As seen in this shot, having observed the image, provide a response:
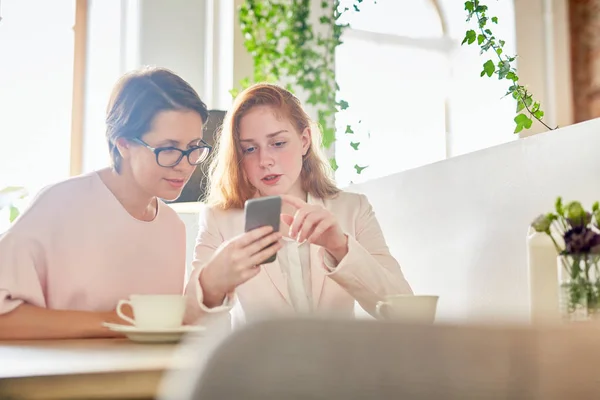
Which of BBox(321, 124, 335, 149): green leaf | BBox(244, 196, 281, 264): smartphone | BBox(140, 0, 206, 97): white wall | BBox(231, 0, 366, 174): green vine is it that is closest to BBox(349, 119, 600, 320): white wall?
BBox(244, 196, 281, 264): smartphone

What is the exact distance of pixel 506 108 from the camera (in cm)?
313

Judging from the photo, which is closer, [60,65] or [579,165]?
[579,165]

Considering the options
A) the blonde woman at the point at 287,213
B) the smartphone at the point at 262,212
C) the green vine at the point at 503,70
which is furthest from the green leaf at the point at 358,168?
the smartphone at the point at 262,212

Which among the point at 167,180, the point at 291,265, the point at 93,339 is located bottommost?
the point at 93,339

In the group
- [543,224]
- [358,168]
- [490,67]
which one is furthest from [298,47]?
[543,224]

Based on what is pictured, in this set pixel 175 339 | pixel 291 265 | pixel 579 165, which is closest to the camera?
pixel 175 339

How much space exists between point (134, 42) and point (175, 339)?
9.26 feet

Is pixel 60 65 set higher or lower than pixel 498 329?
higher

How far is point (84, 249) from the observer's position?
1.60 meters

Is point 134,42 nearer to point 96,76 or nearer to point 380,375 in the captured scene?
point 96,76

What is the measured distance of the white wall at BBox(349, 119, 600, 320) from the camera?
147cm

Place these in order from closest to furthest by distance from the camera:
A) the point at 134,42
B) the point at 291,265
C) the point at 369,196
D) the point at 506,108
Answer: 1. the point at 291,265
2. the point at 369,196
3. the point at 506,108
4. the point at 134,42

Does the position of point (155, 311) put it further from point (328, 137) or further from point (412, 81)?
point (412, 81)

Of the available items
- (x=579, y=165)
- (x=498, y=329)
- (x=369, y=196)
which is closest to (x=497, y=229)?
(x=579, y=165)
